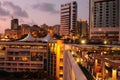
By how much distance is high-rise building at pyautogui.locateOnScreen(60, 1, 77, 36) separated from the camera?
96938 mm

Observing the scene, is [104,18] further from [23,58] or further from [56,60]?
[56,60]

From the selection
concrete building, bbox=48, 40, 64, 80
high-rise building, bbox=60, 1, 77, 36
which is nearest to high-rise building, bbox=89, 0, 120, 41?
high-rise building, bbox=60, 1, 77, 36

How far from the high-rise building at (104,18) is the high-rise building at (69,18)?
658 inches

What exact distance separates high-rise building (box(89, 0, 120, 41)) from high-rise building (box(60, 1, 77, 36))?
16701 millimetres

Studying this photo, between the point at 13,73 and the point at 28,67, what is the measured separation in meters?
2.64

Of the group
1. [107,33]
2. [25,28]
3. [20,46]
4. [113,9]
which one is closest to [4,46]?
[20,46]

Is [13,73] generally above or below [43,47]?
below

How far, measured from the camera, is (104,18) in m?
78.4

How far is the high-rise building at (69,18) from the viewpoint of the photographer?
96.9m

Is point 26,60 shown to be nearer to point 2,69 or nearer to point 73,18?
point 2,69

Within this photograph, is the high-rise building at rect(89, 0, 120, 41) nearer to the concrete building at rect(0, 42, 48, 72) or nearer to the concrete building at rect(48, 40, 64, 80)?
the concrete building at rect(0, 42, 48, 72)

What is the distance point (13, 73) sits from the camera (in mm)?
38281

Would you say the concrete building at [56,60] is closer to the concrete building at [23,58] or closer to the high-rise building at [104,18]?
the concrete building at [23,58]

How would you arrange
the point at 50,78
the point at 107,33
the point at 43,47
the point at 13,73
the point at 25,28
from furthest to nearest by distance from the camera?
the point at 25,28, the point at 107,33, the point at 43,47, the point at 13,73, the point at 50,78
